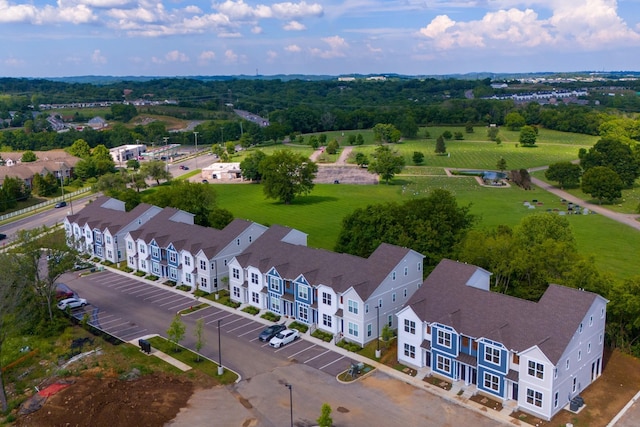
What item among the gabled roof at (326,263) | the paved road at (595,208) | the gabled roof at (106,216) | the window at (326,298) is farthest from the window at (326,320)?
the paved road at (595,208)

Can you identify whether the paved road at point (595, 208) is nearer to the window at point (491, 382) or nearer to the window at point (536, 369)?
the window at point (491, 382)

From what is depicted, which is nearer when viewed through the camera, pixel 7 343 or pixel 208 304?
pixel 7 343

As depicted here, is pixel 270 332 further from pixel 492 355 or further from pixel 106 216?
pixel 106 216

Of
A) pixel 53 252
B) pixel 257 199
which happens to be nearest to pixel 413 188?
pixel 257 199

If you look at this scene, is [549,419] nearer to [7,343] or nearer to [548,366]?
[548,366]

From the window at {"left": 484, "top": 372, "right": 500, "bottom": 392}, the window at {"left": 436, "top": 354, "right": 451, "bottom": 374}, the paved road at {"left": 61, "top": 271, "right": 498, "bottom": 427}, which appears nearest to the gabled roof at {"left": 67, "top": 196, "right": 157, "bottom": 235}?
the paved road at {"left": 61, "top": 271, "right": 498, "bottom": 427}

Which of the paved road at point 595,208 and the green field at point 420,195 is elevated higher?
the green field at point 420,195
